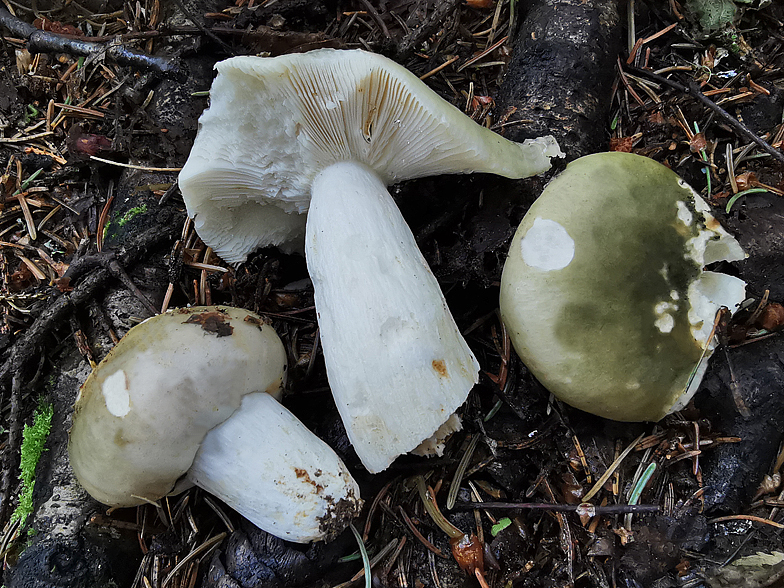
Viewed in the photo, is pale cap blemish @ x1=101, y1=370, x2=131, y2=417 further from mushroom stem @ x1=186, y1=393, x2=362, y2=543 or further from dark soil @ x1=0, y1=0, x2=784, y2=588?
dark soil @ x1=0, y1=0, x2=784, y2=588

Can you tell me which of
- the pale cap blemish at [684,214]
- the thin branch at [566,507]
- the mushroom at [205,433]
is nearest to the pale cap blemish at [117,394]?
the mushroom at [205,433]

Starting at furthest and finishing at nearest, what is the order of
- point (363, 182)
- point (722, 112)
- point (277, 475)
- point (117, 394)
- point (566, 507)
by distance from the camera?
point (722, 112)
point (363, 182)
point (566, 507)
point (277, 475)
point (117, 394)

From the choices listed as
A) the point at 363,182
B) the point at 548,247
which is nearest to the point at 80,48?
the point at 363,182

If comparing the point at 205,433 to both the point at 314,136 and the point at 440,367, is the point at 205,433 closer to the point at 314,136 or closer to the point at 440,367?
the point at 440,367

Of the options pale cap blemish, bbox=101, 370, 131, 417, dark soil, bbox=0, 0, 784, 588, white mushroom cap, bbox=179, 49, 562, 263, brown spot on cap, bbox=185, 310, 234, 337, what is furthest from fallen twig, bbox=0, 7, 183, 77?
pale cap blemish, bbox=101, 370, 131, 417

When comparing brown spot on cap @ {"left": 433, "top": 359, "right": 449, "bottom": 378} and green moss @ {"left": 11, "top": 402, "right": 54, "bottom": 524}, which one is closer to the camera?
brown spot on cap @ {"left": 433, "top": 359, "right": 449, "bottom": 378}

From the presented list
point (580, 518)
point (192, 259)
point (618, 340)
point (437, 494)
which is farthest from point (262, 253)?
point (580, 518)

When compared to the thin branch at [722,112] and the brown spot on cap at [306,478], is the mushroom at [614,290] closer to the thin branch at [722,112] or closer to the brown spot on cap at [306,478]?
the thin branch at [722,112]
